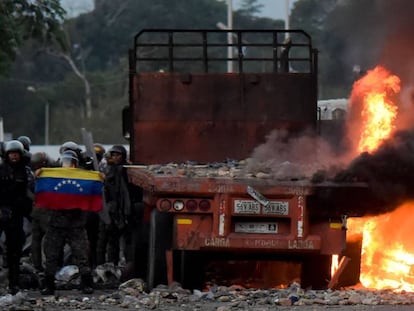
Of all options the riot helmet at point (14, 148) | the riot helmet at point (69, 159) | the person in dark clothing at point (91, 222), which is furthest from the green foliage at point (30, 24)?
the riot helmet at point (69, 159)

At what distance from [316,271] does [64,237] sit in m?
2.66

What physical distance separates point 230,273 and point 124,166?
1898mm

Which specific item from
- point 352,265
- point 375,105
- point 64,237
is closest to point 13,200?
point 64,237

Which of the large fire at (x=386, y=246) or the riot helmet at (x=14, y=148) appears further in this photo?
the riot helmet at (x=14, y=148)

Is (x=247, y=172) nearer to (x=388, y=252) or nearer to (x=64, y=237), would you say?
(x=388, y=252)

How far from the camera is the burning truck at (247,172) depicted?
10.8 meters

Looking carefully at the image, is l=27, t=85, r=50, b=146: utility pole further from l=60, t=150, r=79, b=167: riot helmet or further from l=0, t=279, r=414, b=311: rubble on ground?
l=0, t=279, r=414, b=311: rubble on ground

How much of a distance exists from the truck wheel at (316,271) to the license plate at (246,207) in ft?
3.12

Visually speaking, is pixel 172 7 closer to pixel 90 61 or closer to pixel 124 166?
pixel 90 61

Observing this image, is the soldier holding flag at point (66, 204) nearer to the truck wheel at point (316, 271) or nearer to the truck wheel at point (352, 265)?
the truck wheel at point (316, 271)

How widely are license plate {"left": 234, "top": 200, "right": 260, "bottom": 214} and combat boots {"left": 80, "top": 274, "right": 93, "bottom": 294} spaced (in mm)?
2025

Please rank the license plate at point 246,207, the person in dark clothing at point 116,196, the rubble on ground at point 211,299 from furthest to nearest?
the person in dark clothing at point 116,196
the license plate at point 246,207
the rubble on ground at point 211,299

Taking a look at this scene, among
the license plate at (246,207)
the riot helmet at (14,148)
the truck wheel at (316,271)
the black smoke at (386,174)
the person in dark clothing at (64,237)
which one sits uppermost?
the riot helmet at (14,148)

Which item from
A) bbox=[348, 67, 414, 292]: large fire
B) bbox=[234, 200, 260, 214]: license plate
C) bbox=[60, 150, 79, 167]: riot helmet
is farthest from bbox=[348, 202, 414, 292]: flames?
bbox=[60, 150, 79, 167]: riot helmet
